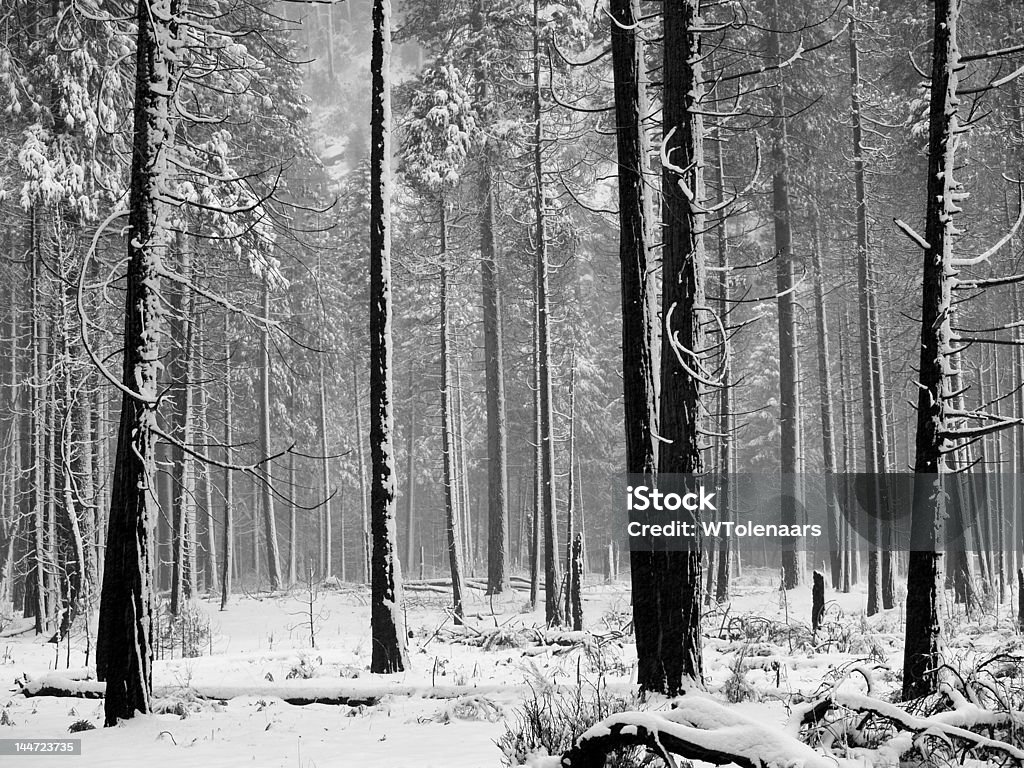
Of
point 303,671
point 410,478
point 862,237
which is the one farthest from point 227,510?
point 862,237

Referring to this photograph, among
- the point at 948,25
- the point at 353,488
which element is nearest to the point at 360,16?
the point at 353,488

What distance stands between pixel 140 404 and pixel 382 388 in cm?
363

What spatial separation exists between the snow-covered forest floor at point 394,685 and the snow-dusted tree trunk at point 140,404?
0.59m

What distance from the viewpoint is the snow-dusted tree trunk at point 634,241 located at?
24.5 ft

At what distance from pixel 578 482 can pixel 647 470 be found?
23.7m

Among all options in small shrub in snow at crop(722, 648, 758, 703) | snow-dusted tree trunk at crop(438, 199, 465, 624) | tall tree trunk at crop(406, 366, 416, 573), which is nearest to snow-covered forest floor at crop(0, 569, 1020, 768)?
small shrub in snow at crop(722, 648, 758, 703)

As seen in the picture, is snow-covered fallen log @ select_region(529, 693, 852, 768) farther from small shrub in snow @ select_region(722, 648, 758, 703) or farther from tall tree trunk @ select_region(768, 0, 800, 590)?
tall tree trunk @ select_region(768, 0, 800, 590)

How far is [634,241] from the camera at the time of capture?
766 cm

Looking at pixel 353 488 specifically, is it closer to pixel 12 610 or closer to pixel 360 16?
pixel 12 610

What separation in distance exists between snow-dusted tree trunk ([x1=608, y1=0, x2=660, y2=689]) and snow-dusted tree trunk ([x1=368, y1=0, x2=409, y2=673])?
151 inches

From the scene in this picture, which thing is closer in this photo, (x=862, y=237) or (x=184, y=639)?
Result: (x=184, y=639)

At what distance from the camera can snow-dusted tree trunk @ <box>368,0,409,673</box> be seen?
33.2ft

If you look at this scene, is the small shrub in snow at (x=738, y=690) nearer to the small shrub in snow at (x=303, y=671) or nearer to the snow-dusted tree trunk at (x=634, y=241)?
the snow-dusted tree trunk at (x=634, y=241)

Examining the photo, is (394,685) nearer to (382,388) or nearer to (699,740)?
(382,388)
